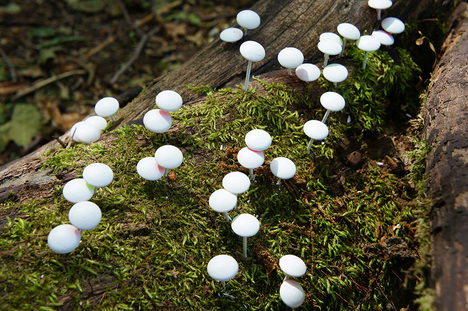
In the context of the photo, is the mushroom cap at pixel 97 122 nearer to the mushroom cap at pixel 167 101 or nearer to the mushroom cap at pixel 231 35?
the mushroom cap at pixel 167 101

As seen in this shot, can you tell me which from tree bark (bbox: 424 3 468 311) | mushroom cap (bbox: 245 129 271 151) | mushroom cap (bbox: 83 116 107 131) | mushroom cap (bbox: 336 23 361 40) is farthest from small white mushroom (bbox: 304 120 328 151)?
mushroom cap (bbox: 83 116 107 131)

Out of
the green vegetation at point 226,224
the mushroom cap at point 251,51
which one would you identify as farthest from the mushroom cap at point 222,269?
the mushroom cap at point 251,51

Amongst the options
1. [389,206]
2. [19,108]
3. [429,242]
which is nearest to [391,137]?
[389,206]

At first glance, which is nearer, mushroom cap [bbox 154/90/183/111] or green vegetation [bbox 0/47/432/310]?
green vegetation [bbox 0/47/432/310]

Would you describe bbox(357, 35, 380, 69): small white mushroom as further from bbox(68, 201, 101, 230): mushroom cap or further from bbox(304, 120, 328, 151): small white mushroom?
bbox(68, 201, 101, 230): mushroom cap

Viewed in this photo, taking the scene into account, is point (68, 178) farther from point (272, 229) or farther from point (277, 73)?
point (277, 73)

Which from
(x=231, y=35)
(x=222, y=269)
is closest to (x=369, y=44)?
(x=231, y=35)
